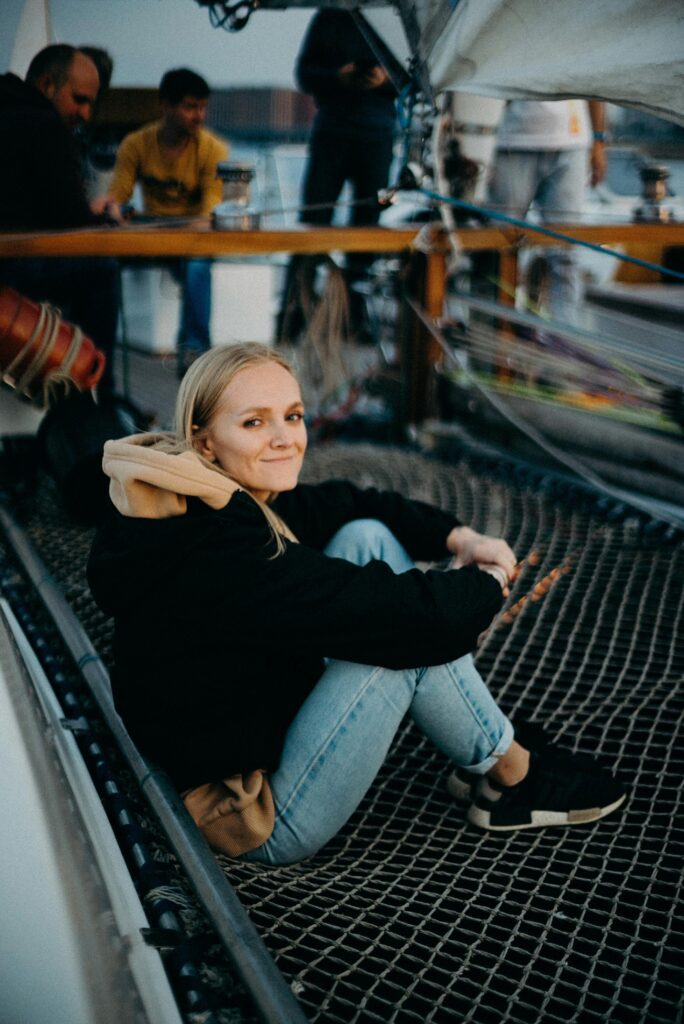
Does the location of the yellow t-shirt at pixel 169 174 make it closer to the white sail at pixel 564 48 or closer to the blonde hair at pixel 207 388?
the white sail at pixel 564 48

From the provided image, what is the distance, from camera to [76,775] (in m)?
1.36

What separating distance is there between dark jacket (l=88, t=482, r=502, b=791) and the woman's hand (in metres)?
0.15

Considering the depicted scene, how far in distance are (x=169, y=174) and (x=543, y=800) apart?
8.71 feet

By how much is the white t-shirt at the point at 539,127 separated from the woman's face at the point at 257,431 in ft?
9.42

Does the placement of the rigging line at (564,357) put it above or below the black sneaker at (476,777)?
above

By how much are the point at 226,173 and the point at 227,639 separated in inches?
94.6

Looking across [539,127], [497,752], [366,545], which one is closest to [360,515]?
[366,545]

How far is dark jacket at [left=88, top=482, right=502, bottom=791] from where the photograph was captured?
1.40 m

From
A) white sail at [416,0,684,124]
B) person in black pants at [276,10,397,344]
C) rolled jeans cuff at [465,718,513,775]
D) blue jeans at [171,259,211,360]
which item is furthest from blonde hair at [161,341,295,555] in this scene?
blue jeans at [171,259,211,360]

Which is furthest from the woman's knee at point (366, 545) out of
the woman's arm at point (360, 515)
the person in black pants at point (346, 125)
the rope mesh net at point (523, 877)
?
the person in black pants at point (346, 125)

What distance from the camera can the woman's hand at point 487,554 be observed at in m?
1.73

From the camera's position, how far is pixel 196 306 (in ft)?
14.9

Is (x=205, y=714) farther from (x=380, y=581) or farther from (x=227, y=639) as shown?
(x=380, y=581)

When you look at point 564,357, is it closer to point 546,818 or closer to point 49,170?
point 49,170
